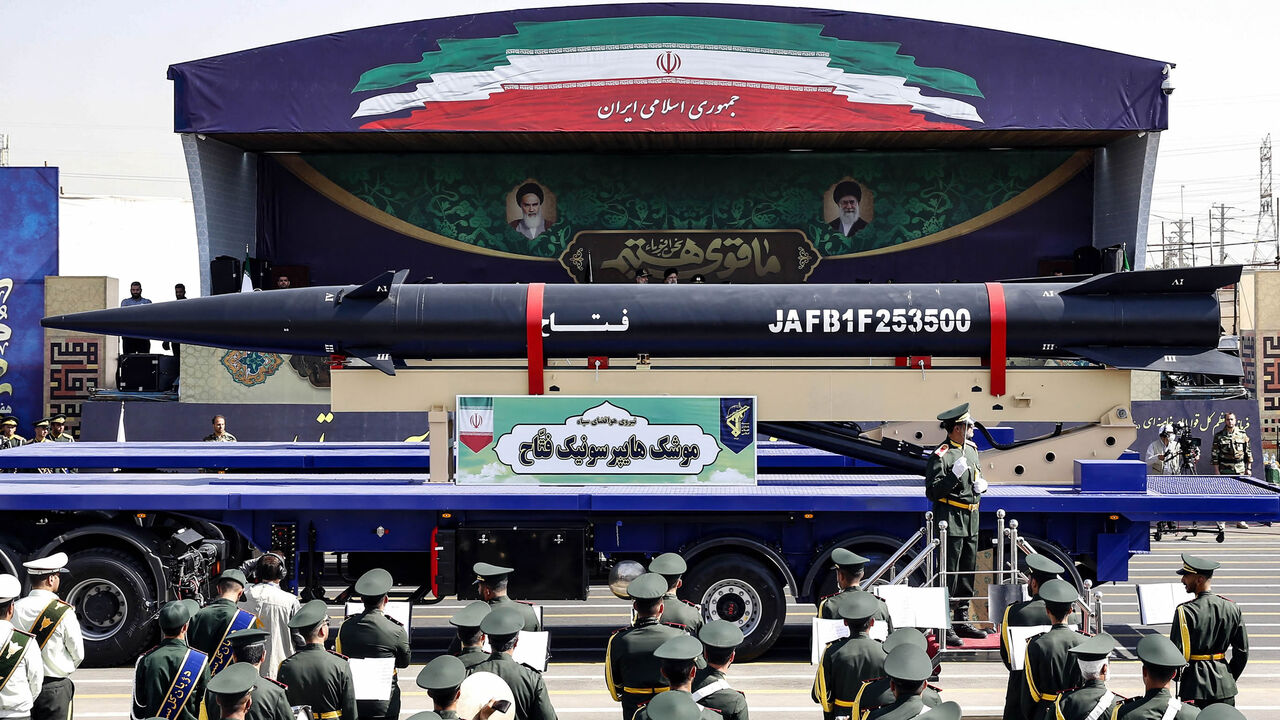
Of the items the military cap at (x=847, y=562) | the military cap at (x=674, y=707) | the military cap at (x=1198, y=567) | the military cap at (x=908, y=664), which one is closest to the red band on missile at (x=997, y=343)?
the military cap at (x=1198, y=567)

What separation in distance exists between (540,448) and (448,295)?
2.02 m

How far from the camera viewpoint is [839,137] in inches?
929

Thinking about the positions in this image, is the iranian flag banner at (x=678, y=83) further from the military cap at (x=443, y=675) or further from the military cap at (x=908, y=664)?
the military cap at (x=443, y=675)

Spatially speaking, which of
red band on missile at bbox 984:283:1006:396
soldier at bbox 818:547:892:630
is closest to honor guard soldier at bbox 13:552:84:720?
soldier at bbox 818:547:892:630

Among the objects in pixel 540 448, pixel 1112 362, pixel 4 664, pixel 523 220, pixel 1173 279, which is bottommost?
pixel 4 664

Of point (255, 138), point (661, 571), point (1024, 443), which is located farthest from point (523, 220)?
point (661, 571)

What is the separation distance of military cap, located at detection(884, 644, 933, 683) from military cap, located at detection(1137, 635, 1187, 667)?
110 centimetres

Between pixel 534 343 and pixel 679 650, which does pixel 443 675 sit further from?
pixel 534 343

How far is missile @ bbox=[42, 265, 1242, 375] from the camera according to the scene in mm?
12938

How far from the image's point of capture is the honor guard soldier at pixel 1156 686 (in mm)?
6000

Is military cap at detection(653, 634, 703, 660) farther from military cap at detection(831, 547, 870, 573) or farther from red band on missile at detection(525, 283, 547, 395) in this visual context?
red band on missile at detection(525, 283, 547, 395)

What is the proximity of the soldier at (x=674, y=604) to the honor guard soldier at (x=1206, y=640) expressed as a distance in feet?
10.5

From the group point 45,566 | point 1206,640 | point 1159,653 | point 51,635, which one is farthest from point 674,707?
point 45,566

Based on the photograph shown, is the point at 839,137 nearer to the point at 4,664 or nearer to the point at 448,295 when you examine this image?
the point at 448,295
